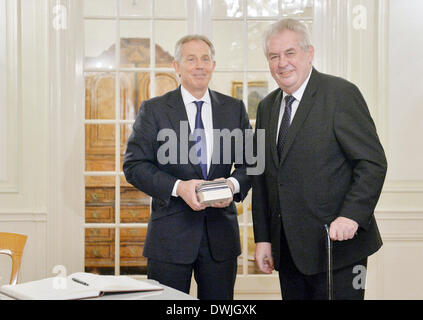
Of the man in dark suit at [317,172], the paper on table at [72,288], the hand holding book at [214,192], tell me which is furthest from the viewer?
the hand holding book at [214,192]

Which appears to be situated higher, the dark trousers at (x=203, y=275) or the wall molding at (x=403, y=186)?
the wall molding at (x=403, y=186)

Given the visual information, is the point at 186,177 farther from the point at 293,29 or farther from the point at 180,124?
the point at 293,29

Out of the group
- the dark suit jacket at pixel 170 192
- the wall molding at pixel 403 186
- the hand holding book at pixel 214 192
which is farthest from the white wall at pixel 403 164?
the hand holding book at pixel 214 192

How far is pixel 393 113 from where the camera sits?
11.9 ft

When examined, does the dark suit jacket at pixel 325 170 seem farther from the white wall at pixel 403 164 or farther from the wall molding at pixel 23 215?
the wall molding at pixel 23 215

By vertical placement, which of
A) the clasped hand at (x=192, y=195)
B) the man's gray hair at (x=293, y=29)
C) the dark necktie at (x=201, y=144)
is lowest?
the clasped hand at (x=192, y=195)

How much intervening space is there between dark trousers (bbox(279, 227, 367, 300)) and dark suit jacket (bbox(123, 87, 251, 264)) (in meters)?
0.35

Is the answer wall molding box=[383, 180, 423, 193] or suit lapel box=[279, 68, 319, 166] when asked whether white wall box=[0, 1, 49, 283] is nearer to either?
suit lapel box=[279, 68, 319, 166]

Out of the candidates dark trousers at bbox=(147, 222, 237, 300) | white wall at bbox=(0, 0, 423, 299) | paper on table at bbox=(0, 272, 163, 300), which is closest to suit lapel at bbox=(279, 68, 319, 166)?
dark trousers at bbox=(147, 222, 237, 300)

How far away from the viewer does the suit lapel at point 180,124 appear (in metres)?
2.44

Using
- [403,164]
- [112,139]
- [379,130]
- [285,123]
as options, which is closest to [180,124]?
[285,123]

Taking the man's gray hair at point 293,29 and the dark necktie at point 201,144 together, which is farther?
the dark necktie at point 201,144

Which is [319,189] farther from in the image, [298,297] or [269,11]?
[269,11]
